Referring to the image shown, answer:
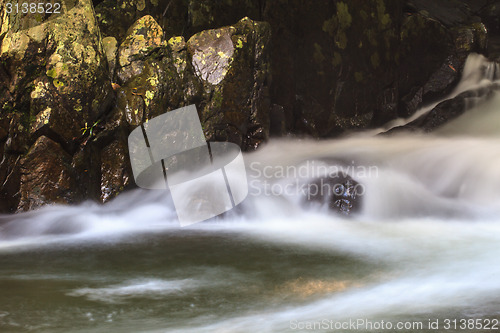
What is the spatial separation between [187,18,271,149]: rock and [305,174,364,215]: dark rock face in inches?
53.3

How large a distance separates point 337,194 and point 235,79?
5.98 ft

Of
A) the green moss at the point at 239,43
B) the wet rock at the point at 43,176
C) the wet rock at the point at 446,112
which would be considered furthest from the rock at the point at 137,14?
the wet rock at the point at 446,112

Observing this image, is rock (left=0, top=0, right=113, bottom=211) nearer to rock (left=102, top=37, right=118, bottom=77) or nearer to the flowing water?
the flowing water

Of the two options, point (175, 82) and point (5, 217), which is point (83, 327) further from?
point (175, 82)

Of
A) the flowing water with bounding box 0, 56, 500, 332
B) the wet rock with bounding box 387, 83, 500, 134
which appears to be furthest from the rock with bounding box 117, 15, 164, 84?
the wet rock with bounding box 387, 83, 500, 134

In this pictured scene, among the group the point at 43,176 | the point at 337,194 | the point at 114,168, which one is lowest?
the point at 337,194

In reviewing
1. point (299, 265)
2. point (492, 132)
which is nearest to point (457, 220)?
point (299, 265)

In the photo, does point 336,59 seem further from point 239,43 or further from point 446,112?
point 239,43

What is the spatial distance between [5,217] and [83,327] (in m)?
2.53

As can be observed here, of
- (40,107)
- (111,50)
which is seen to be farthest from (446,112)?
(40,107)

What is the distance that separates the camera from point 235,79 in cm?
613

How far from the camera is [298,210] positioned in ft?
16.9

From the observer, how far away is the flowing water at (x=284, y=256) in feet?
→ 8.82

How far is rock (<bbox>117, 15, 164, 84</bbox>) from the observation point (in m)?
5.70
